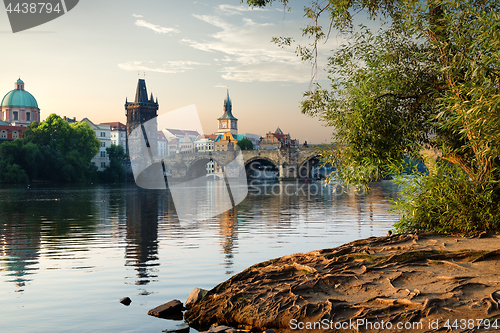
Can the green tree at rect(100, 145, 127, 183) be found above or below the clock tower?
below

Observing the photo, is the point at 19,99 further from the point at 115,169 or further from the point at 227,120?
the point at 227,120

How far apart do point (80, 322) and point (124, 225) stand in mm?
13077

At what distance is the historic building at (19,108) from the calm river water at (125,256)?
100.0 meters

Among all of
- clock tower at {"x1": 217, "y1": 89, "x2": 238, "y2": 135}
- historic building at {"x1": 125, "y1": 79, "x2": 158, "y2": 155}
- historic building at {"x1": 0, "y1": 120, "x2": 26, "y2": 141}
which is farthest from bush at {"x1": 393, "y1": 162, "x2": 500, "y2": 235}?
clock tower at {"x1": 217, "y1": 89, "x2": 238, "y2": 135}

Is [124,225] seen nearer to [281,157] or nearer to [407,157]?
[407,157]

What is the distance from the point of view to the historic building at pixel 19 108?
113562mm

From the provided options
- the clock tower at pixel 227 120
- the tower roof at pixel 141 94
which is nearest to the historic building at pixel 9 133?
the tower roof at pixel 141 94

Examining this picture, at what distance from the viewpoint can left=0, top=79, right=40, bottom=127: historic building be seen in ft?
373

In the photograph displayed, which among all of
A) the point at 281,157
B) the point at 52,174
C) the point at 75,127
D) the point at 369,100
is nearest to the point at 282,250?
the point at 369,100

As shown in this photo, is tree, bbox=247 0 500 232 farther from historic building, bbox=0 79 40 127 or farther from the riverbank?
historic building, bbox=0 79 40 127

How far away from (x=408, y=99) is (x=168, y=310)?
20.3 feet

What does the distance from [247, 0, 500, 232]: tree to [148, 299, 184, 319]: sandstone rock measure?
14.8 ft

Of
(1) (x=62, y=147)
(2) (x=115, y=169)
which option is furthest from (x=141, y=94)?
(1) (x=62, y=147)

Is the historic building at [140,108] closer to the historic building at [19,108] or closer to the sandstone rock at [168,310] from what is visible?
the historic building at [19,108]
